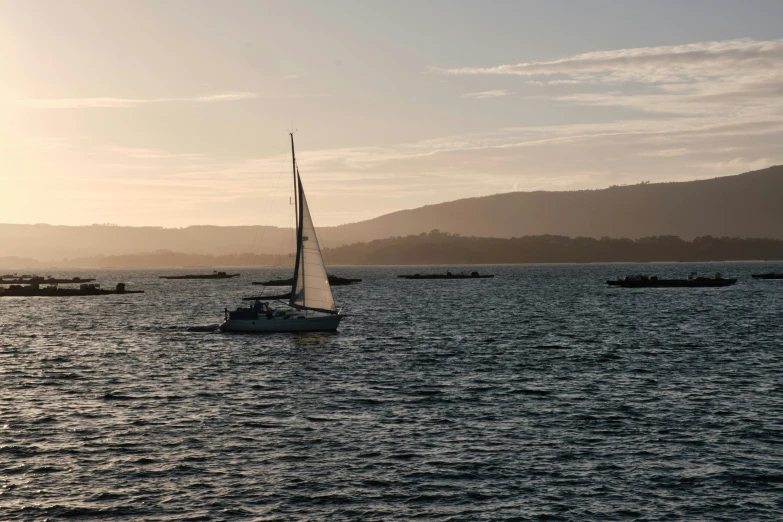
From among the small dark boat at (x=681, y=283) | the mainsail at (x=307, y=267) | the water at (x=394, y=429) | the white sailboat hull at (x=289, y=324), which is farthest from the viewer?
the small dark boat at (x=681, y=283)

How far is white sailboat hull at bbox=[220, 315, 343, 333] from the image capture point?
76312 mm

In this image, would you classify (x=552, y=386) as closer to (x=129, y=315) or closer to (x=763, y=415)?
(x=763, y=415)

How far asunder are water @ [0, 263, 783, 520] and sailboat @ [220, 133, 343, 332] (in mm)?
1819

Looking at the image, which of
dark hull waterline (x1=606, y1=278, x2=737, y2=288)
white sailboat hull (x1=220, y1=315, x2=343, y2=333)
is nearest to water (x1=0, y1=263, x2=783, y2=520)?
white sailboat hull (x1=220, y1=315, x2=343, y2=333)

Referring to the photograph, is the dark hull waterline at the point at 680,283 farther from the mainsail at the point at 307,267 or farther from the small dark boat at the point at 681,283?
the mainsail at the point at 307,267

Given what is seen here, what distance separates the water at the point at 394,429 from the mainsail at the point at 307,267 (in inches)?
171

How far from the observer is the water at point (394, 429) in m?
26.2

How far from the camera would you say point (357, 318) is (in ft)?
354

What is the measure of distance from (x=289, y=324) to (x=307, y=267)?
633 cm

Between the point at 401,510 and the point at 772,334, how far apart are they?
66.8 metres

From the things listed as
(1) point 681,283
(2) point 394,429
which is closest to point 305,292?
(2) point 394,429

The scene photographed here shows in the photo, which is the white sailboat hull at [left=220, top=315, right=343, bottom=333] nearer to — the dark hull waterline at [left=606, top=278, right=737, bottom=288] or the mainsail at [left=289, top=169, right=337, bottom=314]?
the mainsail at [left=289, top=169, right=337, bottom=314]

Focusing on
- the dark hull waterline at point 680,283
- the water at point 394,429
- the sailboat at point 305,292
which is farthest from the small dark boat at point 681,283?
the sailboat at point 305,292

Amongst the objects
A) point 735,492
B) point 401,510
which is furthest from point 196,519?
point 735,492
